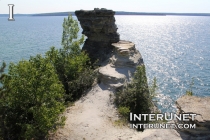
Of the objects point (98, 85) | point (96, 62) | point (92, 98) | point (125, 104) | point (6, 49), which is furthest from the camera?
point (6, 49)

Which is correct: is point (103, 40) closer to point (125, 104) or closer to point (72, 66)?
point (72, 66)

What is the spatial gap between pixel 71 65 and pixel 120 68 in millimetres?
7509

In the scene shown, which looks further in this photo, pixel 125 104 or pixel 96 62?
pixel 96 62

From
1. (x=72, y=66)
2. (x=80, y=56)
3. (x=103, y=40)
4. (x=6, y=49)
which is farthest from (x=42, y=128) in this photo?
(x=6, y=49)

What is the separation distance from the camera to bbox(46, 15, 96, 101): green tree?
109ft

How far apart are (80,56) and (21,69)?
16120mm

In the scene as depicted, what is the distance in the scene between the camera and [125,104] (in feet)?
90.9

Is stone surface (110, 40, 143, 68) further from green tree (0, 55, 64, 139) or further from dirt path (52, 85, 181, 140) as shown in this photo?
green tree (0, 55, 64, 139)

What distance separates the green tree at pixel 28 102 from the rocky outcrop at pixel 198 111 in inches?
438

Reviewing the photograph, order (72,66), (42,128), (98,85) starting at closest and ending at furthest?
(42,128) < (98,85) < (72,66)

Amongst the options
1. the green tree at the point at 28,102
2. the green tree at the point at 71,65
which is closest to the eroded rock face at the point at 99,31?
the green tree at the point at 71,65

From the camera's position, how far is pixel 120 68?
3369 cm

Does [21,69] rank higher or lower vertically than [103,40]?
lower

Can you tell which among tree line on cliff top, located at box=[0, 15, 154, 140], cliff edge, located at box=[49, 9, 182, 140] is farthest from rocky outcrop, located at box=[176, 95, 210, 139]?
tree line on cliff top, located at box=[0, 15, 154, 140]
